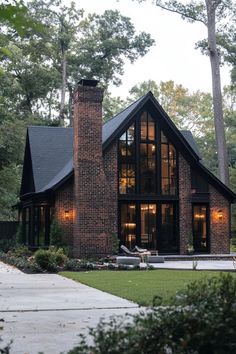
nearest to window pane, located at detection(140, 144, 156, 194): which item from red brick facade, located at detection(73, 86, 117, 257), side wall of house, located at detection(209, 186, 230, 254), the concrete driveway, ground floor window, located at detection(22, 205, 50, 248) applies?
red brick facade, located at detection(73, 86, 117, 257)

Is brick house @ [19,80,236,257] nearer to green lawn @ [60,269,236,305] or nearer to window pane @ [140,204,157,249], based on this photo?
window pane @ [140,204,157,249]

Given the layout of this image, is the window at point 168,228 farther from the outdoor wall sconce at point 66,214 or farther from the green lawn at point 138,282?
the green lawn at point 138,282

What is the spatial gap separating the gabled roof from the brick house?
0.15ft

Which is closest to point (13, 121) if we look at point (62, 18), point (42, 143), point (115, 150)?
point (42, 143)

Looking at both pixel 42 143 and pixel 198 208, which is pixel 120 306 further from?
pixel 42 143

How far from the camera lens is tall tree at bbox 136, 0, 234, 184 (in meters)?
28.4

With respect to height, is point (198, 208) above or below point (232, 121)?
below

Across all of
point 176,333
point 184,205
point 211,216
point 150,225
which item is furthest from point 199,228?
point 176,333

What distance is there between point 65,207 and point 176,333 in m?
18.0

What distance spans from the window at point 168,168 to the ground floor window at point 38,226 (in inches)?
199

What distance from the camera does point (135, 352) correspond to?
3449 mm

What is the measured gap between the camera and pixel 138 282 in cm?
1259

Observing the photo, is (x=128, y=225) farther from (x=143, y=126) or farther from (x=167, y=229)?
(x=143, y=126)

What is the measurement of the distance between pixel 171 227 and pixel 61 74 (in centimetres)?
2152
